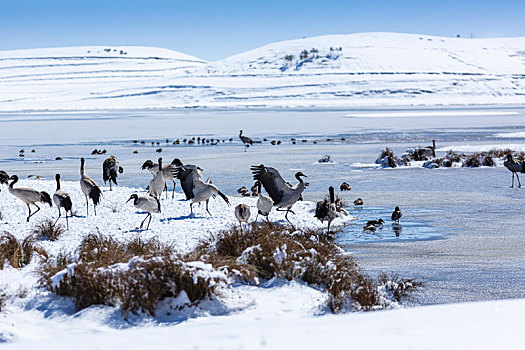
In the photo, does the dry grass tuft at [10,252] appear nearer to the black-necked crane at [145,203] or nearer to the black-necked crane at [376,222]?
the black-necked crane at [145,203]

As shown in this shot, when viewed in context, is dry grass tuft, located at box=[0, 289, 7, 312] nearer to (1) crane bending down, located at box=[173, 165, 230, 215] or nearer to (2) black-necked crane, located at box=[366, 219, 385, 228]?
(1) crane bending down, located at box=[173, 165, 230, 215]

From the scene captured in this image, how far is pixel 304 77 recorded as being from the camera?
124562 millimetres

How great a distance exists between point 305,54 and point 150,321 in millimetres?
140206

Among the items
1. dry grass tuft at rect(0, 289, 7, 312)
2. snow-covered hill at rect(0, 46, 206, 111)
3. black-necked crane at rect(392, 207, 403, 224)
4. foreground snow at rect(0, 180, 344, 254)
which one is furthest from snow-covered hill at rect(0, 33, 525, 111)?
dry grass tuft at rect(0, 289, 7, 312)

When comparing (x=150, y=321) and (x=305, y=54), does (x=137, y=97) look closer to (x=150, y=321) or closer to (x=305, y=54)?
(x=305, y=54)

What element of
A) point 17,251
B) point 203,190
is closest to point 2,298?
point 17,251

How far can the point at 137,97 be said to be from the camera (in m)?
114

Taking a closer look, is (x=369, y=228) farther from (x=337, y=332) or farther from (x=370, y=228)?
(x=337, y=332)


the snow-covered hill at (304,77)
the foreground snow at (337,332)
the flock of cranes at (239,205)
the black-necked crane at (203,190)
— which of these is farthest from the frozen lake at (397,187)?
the snow-covered hill at (304,77)

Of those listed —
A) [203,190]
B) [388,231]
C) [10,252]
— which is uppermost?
[203,190]

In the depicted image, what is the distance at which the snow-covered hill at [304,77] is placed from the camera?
107375 mm

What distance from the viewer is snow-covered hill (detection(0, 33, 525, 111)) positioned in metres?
107

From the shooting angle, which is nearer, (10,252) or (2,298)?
(2,298)

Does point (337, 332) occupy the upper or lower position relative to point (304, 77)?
lower
